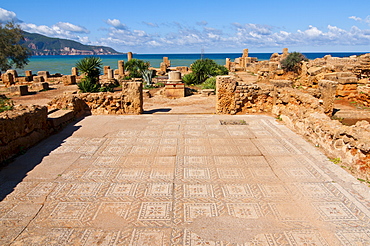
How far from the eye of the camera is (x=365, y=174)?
430cm

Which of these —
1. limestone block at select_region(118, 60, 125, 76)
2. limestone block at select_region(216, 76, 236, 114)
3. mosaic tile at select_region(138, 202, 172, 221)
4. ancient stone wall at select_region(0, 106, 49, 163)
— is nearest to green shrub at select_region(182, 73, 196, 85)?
limestone block at select_region(118, 60, 125, 76)

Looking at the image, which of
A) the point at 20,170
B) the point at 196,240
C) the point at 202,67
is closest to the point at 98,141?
the point at 20,170

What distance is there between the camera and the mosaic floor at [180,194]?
3.06 meters

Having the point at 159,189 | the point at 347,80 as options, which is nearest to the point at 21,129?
the point at 159,189

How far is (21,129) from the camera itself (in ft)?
18.4

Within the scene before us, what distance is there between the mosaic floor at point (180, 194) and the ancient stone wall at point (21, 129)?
26 centimetres

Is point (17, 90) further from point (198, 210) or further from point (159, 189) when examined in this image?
point (198, 210)

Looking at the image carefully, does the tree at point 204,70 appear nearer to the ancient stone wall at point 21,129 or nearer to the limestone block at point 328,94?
the limestone block at point 328,94

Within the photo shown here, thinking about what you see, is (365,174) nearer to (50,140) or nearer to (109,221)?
(109,221)

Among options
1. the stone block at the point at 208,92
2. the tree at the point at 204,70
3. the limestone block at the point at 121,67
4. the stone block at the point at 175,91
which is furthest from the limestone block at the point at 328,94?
the limestone block at the point at 121,67

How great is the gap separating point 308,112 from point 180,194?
15.4 ft

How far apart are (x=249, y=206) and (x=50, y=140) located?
4927 millimetres

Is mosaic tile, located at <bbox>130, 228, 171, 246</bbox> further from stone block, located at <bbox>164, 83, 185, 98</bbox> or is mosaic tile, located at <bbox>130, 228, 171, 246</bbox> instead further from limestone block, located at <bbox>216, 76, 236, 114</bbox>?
stone block, located at <bbox>164, 83, 185, 98</bbox>

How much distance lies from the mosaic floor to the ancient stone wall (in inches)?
10.3
